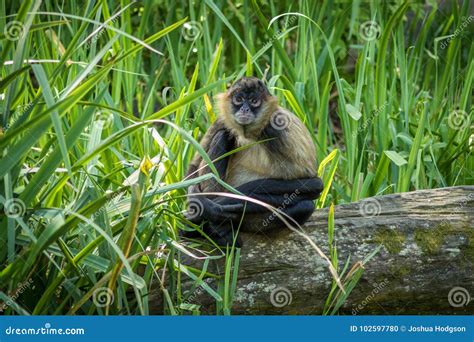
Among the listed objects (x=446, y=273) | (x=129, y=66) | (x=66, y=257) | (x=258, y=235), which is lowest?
(x=446, y=273)

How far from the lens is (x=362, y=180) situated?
634 centimetres

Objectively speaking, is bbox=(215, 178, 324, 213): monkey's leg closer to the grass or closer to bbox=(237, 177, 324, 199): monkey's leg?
bbox=(237, 177, 324, 199): monkey's leg

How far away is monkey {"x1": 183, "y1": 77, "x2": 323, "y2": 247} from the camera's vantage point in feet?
16.7

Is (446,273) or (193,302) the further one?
(446,273)

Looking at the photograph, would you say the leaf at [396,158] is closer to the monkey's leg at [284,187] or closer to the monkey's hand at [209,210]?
the monkey's leg at [284,187]

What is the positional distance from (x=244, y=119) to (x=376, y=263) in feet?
4.16

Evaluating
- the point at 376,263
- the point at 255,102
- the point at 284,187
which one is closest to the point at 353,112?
the point at 255,102

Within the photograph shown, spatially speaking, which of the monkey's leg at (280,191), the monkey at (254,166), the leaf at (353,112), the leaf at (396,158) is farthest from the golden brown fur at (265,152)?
the leaf at (353,112)

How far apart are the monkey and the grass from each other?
187 millimetres

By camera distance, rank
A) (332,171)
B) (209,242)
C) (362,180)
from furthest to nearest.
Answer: (362,180)
(332,171)
(209,242)

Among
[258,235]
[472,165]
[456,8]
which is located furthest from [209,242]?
[456,8]

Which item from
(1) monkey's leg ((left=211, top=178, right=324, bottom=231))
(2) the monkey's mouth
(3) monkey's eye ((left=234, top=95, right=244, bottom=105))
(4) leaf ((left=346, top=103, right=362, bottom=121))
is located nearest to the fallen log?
(1) monkey's leg ((left=211, top=178, right=324, bottom=231))

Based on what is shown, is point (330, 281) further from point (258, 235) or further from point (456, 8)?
point (456, 8)

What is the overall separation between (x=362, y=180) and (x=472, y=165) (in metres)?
1.03
